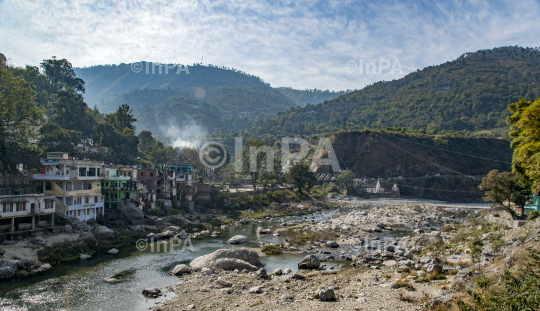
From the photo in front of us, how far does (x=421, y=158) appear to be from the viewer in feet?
289

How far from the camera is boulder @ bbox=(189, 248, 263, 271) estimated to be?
20812mm

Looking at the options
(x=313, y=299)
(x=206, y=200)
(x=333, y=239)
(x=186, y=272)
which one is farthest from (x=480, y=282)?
(x=206, y=200)

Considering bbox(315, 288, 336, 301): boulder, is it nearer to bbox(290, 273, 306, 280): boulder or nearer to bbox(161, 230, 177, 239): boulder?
bbox(290, 273, 306, 280): boulder

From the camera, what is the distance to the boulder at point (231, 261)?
68.3ft

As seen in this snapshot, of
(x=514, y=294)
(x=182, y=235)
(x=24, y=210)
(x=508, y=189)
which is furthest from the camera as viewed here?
(x=182, y=235)

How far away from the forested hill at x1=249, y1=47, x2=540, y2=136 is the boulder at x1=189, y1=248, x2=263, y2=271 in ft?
374

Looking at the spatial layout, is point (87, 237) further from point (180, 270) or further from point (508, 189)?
point (508, 189)

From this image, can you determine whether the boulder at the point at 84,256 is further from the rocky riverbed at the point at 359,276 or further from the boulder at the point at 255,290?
the boulder at the point at 255,290

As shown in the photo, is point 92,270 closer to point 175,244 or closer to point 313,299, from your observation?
point 175,244

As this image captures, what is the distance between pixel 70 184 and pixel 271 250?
18375 mm

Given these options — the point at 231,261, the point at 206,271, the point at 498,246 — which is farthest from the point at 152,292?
the point at 498,246

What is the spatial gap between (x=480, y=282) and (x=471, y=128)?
128981 millimetres

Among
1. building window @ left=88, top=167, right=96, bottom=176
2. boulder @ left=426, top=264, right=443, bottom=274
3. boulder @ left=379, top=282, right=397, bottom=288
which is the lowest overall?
boulder @ left=379, top=282, right=397, bottom=288

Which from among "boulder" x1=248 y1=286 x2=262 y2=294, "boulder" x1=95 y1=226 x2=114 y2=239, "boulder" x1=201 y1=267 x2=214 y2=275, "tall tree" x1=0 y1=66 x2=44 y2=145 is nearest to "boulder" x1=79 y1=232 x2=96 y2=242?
"boulder" x1=95 y1=226 x2=114 y2=239
